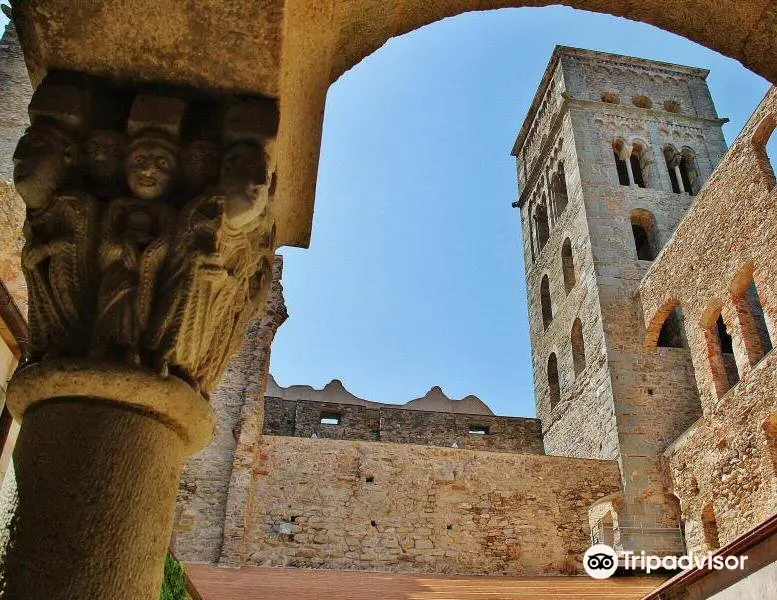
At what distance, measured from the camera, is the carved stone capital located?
1681 millimetres

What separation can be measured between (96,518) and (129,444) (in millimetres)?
174

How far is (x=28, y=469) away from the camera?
4.98 feet

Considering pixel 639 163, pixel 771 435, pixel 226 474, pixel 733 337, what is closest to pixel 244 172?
pixel 771 435

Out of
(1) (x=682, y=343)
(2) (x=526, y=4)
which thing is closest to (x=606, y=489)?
(1) (x=682, y=343)

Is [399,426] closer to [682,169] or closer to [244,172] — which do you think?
[682,169]

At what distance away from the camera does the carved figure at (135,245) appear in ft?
5.43

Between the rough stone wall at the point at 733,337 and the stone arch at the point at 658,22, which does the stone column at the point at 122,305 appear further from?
the rough stone wall at the point at 733,337

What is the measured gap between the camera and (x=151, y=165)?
1.82 metres

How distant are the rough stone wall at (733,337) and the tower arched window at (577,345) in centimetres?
→ 436

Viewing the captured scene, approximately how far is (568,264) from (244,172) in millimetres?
18616

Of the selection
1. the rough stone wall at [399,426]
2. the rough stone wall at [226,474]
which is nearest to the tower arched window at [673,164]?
the rough stone wall at [399,426]

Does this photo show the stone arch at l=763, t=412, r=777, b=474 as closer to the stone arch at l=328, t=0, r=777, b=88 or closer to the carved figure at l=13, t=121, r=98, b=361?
the stone arch at l=328, t=0, r=777, b=88

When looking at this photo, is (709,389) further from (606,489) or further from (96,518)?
(96,518)

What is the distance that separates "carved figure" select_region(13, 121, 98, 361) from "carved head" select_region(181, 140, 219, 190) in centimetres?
25
